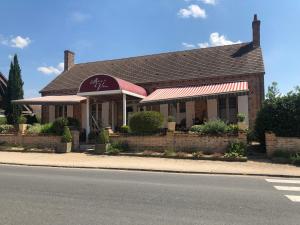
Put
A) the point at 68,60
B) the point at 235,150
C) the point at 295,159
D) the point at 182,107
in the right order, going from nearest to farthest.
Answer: the point at 295,159
the point at 235,150
the point at 182,107
the point at 68,60

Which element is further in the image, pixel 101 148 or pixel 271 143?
pixel 101 148

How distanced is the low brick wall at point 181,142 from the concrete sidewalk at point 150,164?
1.51 metres

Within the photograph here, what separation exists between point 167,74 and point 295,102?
11659mm

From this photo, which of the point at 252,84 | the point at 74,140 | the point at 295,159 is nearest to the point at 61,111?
the point at 74,140

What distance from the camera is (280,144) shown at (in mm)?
16500

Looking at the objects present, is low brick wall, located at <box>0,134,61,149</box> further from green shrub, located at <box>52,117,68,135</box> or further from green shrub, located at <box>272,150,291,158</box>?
green shrub, located at <box>272,150,291,158</box>

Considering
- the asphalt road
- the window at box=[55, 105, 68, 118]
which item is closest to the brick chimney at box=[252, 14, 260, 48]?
the window at box=[55, 105, 68, 118]

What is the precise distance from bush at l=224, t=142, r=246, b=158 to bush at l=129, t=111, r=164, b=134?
4.07 meters

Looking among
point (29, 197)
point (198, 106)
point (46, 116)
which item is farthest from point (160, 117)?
point (46, 116)

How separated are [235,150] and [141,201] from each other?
9765mm

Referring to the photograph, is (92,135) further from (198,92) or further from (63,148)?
(198,92)

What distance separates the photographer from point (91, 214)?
6922 millimetres

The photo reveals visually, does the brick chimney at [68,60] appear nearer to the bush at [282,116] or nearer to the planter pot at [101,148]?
the planter pot at [101,148]

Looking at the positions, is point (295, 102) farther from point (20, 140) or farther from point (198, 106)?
point (20, 140)
